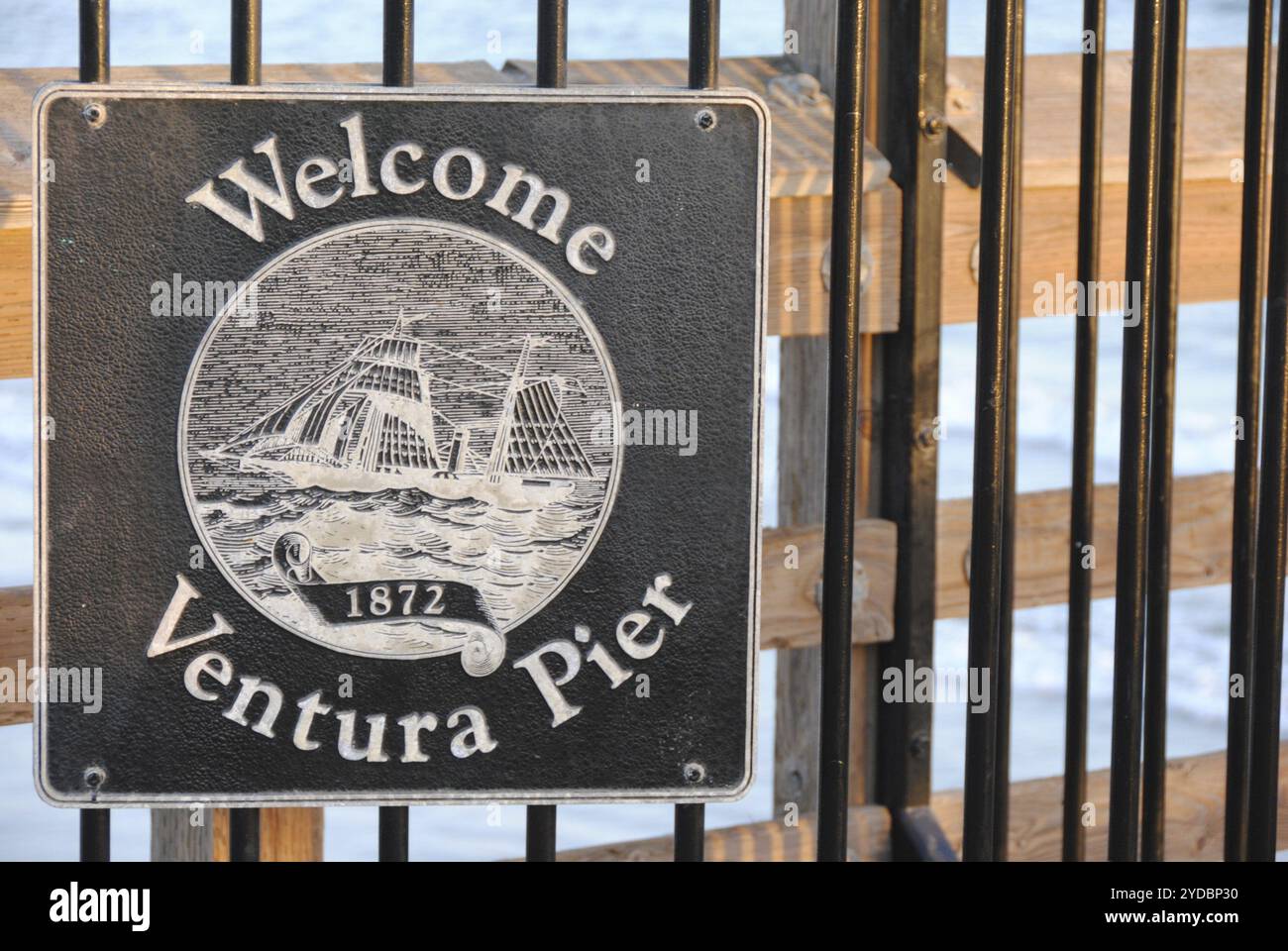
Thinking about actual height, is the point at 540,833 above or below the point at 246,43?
below

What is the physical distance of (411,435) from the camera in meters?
1.23

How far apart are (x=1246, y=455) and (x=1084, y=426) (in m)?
0.17

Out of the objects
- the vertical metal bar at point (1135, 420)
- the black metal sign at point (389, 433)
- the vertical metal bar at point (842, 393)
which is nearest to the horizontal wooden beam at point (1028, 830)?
the vertical metal bar at point (1135, 420)

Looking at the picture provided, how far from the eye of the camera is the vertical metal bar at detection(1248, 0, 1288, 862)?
1.50 meters

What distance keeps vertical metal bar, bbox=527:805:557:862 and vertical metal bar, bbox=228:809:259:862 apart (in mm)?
242

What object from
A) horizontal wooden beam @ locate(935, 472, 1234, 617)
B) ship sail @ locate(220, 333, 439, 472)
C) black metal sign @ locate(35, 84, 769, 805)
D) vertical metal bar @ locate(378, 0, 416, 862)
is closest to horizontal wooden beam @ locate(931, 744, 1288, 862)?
horizontal wooden beam @ locate(935, 472, 1234, 617)

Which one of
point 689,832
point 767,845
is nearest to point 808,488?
point 767,845

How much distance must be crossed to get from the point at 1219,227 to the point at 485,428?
149 centimetres

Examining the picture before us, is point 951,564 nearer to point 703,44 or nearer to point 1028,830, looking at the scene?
point 1028,830

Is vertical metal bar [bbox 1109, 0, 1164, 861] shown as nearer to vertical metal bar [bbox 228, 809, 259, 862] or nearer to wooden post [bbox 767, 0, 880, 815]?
wooden post [bbox 767, 0, 880, 815]

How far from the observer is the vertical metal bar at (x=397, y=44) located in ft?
4.07

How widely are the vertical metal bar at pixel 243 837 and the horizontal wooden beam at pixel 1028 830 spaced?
750 mm

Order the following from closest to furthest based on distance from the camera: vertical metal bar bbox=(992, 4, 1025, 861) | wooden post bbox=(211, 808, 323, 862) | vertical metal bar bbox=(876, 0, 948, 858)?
vertical metal bar bbox=(992, 4, 1025, 861), wooden post bbox=(211, 808, 323, 862), vertical metal bar bbox=(876, 0, 948, 858)

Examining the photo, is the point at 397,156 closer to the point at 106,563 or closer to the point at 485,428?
the point at 485,428
